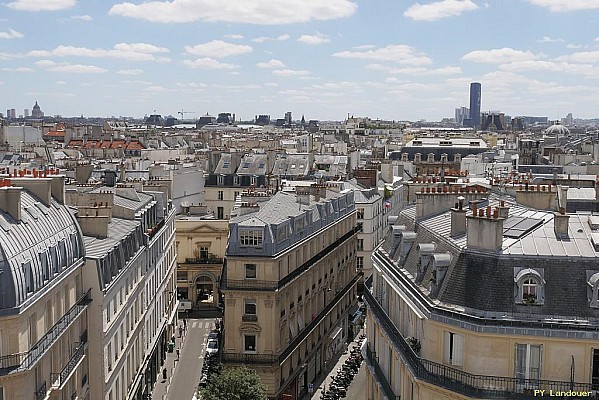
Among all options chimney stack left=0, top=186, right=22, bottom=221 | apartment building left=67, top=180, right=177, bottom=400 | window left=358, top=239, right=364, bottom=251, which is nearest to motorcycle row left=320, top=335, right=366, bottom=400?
apartment building left=67, top=180, right=177, bottom=400

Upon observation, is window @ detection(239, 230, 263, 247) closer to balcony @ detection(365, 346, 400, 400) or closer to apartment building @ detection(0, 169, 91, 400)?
balcony @ detection(365, 346, 400, 400)

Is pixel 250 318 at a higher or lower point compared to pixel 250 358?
higher

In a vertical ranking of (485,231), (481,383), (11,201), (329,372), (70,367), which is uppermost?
(11,201)

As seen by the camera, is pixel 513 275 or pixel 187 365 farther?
pixel 187 365

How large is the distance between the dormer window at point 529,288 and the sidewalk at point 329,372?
1099 inches

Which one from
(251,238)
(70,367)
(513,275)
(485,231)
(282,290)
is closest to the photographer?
(513,275)

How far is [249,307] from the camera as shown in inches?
1973

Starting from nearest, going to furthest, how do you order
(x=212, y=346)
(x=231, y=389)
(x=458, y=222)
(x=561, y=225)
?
(x=561, y=225)
(x=458, y=222)
(x=231, y=389)
(x=212, y=346)

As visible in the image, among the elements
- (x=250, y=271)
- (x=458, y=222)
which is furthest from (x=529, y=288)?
(x=250, y=271)

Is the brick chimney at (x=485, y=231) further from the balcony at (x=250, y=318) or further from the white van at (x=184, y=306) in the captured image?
the white van at (x=184, y=306)

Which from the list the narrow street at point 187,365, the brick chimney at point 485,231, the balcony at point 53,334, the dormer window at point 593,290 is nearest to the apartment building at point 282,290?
the narrow street at point 187,365

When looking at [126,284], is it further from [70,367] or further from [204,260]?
[204,260]

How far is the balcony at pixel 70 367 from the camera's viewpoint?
34500mm

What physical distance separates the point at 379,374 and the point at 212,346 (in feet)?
83.4
